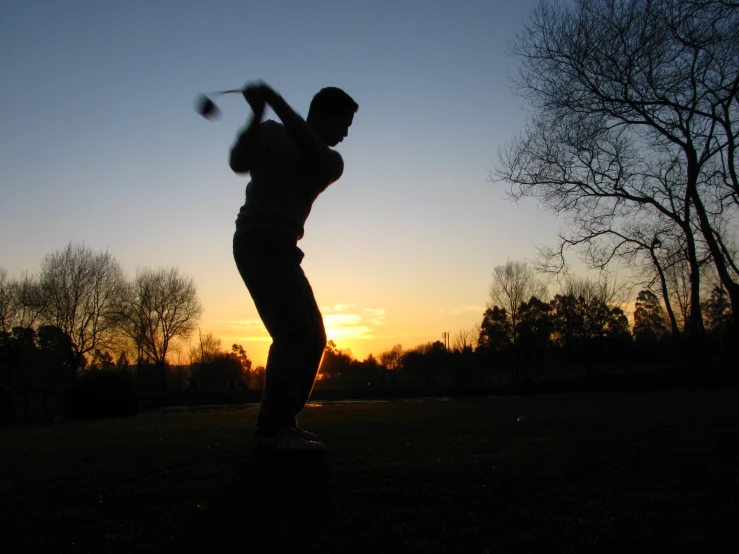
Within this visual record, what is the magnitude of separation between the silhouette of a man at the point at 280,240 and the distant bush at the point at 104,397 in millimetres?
15441

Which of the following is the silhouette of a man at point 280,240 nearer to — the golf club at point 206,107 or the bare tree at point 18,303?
the golf club at point 206,107

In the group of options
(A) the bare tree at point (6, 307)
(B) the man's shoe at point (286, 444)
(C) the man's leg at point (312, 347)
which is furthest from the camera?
(A) the bare tree at point (6, 307)

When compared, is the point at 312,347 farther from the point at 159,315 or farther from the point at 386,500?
the point at 159,315

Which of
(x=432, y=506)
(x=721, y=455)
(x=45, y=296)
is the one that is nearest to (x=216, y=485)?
(x=432, y=506)

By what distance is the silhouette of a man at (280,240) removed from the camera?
9.65ft

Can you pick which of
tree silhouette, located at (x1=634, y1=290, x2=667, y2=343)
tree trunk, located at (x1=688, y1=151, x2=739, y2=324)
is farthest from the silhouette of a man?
tree silhouette, located at (x1=634, y1=290, x2=667, y2=343)

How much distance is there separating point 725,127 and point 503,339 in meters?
54.6

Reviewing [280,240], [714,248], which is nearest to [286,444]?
[280,240]

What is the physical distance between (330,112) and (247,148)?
59 centimetres

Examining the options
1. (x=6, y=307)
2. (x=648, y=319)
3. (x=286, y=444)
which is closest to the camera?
(x=286, y=444)

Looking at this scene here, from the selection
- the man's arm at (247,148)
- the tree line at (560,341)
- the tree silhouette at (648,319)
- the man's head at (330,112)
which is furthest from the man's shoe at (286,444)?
the tree silhouette at (648,319)

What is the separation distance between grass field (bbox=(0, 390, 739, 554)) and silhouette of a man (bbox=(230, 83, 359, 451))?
0.31 meters

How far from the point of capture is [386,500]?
183 cm

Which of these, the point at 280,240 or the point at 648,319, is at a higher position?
the point at 648,319
